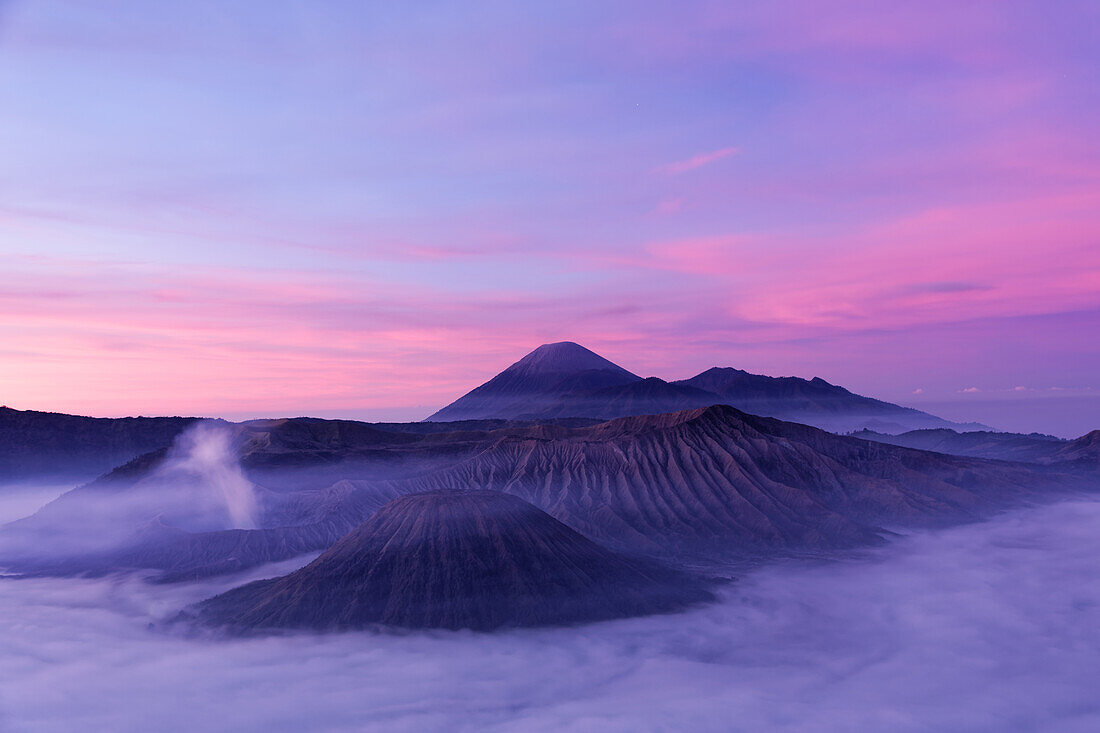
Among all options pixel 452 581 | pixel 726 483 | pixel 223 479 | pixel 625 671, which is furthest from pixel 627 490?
pixel 223 479

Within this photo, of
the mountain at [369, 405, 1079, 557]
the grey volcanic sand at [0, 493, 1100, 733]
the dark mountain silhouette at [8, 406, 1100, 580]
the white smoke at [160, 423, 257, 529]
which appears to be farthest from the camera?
the white smoke at [160, 423, 257, 529]

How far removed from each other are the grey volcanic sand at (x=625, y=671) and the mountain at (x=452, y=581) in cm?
286

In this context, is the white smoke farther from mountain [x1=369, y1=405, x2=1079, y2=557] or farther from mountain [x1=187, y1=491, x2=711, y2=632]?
mountain [x1=187, y1=491, x2=711, y2=632]

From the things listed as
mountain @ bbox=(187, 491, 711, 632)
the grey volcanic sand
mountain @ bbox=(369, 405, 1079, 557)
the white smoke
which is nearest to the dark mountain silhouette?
mountain @ bbox=(369, 405, 1079, 557)

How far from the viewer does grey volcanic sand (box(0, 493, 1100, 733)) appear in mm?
70688

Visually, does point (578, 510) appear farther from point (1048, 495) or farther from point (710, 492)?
point (1048, 495)

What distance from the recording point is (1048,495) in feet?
607

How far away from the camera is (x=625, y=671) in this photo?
79.9 metres

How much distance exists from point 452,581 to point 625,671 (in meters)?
21.6

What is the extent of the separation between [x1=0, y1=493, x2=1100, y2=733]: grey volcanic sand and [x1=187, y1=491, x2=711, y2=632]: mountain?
286 centimetres

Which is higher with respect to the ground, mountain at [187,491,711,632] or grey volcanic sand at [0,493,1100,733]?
mountain at [187,491,711,632]

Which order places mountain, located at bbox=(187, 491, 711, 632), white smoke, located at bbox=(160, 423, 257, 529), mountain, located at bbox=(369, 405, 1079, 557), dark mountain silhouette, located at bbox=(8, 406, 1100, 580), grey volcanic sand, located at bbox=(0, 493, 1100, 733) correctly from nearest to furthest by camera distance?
1. grey volcanic sand, located at bbox=(0, 493, 1100, 733)
2. mountain, located at bbox=(187, 491, 711, 632)
3. dark mountain silhouette, located at bbox=(8, 406, 1100, 580)
4. mountain, located at bbox=(369, 405, 1079, 557)
5. white smoke, located at bbox=(160, 423, 257, 529)

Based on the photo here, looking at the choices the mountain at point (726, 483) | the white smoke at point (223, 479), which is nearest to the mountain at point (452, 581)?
the mountain at point (726, 483)

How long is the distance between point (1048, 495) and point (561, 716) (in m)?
160
